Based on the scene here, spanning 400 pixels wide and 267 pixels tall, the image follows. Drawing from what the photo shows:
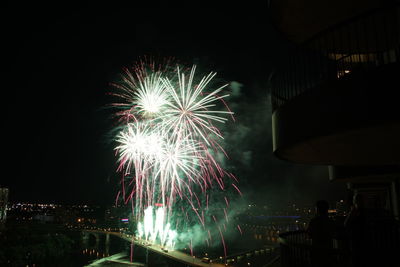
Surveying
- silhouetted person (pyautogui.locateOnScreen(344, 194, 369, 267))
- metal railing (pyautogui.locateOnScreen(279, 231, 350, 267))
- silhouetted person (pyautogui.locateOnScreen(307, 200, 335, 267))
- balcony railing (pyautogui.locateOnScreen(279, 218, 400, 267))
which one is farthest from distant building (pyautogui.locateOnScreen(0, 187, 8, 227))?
silhouetted person (pyautogui.locateOnScreen(344, 194, 369, 267))

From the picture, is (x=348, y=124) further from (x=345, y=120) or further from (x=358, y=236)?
(x=358, y=236)

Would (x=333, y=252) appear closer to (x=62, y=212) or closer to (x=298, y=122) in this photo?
(x=298, y=122)

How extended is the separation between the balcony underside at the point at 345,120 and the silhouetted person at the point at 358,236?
1.35 m

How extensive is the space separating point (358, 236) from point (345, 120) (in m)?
2.19

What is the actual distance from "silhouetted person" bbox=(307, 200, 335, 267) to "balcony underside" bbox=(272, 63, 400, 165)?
58.7 inches

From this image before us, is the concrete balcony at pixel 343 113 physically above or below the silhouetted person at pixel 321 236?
above

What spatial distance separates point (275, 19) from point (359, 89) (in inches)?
250

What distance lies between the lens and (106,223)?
115 meters

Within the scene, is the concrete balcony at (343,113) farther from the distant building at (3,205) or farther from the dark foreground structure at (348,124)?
the distant building at (3,205)

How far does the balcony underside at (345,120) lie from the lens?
575cm

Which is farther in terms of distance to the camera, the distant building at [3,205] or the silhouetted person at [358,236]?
the distant building at [3,205]

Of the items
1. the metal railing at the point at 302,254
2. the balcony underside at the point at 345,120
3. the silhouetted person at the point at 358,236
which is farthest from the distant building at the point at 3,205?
the silhouetted person at the point at 358,236

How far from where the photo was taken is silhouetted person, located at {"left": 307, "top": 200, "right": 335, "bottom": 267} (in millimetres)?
6535

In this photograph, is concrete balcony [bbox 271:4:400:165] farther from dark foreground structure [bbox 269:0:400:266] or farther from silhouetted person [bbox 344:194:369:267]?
silhouetted person [bbox 344:194:369:267]
